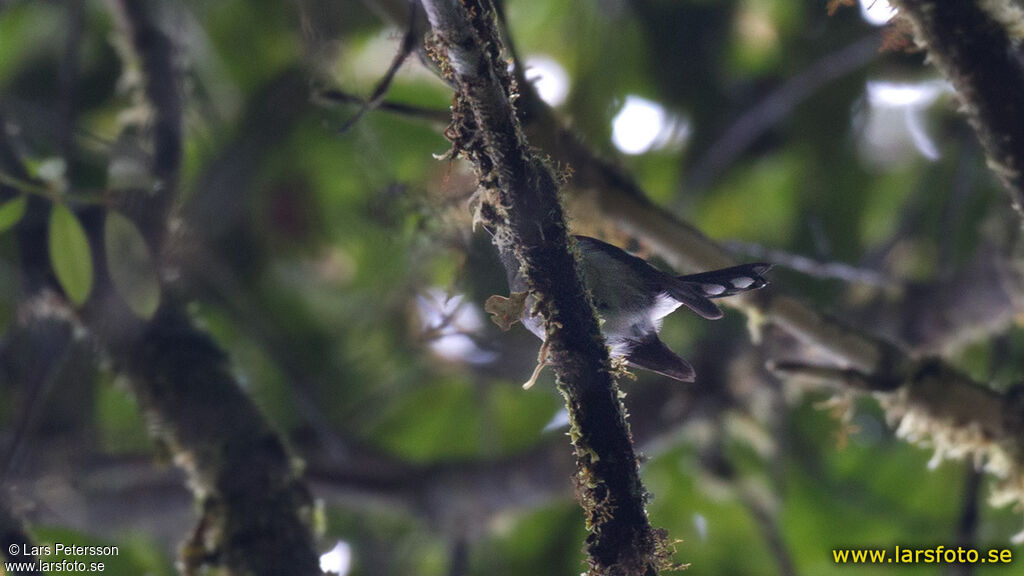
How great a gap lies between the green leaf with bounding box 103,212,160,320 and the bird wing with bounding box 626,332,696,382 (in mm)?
1046

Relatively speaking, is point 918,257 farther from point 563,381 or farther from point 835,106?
point 563,381

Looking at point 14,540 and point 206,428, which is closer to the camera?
point 14,540

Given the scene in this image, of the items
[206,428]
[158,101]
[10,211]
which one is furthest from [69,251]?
[158,101]

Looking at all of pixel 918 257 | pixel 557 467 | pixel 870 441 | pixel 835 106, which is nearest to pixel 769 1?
pixel 835 106

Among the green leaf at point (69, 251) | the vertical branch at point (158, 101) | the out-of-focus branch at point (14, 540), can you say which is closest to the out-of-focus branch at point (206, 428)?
the vertical branch at point (158, 101)

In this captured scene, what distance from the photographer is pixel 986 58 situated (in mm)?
1367

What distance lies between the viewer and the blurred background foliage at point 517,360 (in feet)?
10.1

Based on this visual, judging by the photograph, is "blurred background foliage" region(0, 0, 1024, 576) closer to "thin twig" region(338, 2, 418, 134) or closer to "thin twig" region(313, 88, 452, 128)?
"thin twig" region(313, 88, 452, 128)

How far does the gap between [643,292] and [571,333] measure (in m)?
0.61

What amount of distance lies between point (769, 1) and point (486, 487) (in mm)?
2647

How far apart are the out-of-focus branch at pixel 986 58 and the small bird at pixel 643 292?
16.8 inches

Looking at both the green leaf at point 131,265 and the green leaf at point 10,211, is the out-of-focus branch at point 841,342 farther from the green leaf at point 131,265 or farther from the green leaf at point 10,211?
the green leaf at point 10,211

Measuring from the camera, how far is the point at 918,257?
12.8 ft

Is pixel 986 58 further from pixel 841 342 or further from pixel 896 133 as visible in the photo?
pixel 896 133
